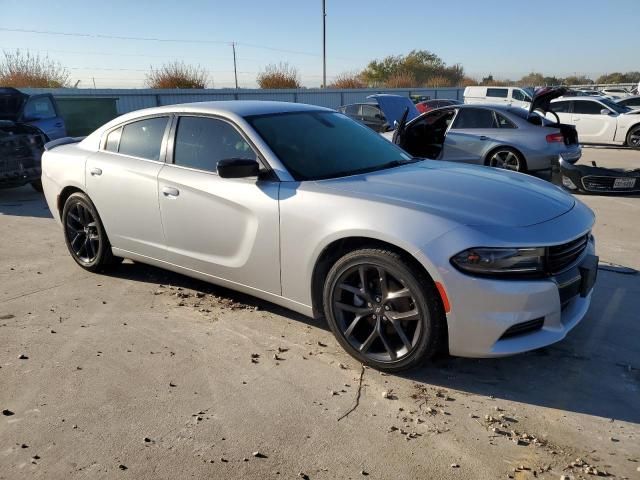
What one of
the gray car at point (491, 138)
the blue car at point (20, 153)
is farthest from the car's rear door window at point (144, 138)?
the blue car at point (20, 153)

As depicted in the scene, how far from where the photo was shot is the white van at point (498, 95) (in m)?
21.6

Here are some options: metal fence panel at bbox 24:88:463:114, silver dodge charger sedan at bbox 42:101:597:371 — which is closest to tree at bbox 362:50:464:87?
metal fence panel at bbox 24:88:463:114

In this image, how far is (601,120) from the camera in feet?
50.7

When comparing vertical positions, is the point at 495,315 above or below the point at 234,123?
below

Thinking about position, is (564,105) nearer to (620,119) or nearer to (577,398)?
(620,119)

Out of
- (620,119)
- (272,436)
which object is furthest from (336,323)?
(620,119)

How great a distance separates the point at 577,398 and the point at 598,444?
1.33ft

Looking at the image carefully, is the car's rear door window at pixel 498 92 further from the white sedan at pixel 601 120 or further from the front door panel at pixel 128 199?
→ the front door panel at pixel 128 199

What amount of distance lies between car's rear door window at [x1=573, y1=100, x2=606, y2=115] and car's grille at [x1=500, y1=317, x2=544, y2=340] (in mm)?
14996

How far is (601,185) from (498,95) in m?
15.0

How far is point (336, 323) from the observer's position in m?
3.34

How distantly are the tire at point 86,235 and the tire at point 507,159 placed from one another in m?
6.68

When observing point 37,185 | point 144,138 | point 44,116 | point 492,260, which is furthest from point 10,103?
point 492,260

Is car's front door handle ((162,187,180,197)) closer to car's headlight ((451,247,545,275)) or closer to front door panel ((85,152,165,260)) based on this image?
front door panel ((85,152,165,260))
